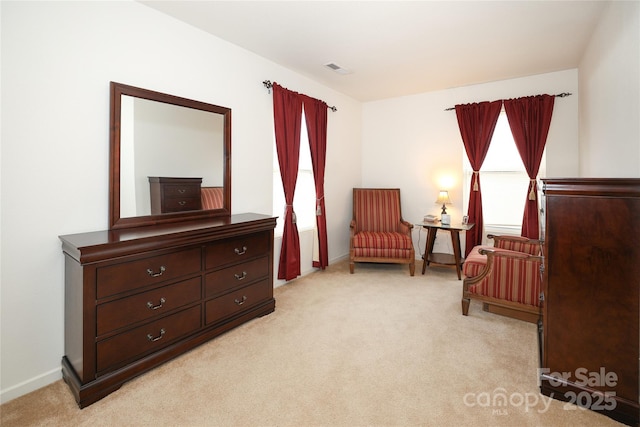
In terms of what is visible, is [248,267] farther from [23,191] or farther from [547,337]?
[547,337]

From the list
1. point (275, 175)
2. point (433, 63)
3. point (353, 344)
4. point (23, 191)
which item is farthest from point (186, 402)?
point (433, 63)

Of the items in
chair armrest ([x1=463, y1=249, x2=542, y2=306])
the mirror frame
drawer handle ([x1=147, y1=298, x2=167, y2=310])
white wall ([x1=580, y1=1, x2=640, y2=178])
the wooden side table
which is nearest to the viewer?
white wall ([x1=580, y1=1, x2=640, y2=178])

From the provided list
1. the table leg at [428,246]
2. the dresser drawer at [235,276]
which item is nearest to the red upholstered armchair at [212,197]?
the dresser drawer at [235,276]

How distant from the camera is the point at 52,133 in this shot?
2055 millimetres

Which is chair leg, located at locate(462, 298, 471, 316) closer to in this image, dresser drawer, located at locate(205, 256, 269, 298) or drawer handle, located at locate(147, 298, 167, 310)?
dresser drawer, located at locate(205, 256, 269, 298)

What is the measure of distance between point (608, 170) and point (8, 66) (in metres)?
4.34

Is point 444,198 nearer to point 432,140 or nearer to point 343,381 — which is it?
point 432,140

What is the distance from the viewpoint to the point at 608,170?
8.50ft

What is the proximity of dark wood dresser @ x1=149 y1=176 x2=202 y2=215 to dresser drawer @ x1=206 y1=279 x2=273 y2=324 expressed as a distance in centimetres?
89

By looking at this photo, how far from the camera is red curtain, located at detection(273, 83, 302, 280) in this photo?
374 cm

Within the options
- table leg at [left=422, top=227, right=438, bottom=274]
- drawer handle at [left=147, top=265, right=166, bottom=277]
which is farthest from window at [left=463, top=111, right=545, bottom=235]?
drawer handle at [left=147, top=265, right=166, bottom=277]

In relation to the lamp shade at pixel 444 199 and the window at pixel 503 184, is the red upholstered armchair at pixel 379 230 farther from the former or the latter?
the window at pixel 503 184

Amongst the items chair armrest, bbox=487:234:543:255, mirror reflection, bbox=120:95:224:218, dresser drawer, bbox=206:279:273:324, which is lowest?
dresser drawer, bbox=206:279:273:324

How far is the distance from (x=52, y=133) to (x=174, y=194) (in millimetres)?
918
